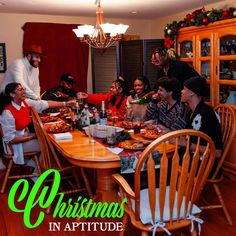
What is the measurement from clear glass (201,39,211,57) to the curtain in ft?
6.64

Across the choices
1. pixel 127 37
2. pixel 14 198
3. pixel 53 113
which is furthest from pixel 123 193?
pixel 127 37

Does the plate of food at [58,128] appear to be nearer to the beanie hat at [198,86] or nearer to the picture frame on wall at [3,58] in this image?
the beanie hat at [198,86]

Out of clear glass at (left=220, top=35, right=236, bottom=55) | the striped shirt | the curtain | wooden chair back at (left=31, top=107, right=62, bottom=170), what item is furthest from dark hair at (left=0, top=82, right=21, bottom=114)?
clear glass at (left=220, top=35, right=236, bottom=55)

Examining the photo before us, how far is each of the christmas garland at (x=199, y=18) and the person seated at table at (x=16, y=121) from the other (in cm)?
222

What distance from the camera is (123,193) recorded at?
1.98 metres

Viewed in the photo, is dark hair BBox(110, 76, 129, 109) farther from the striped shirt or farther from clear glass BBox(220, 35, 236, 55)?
clear glass BBox(220, 35, 236, 55)

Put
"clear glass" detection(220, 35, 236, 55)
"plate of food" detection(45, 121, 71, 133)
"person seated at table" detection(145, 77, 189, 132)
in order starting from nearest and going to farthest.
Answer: "plate of food" detection(45, 121, 71, 133), "person seated at table" detection(145, 77, 189, 132), "clear glass" detection(220, 35, 236, 55)

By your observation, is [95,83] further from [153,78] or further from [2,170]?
[2,170]

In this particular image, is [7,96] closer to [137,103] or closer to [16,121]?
[16,121]

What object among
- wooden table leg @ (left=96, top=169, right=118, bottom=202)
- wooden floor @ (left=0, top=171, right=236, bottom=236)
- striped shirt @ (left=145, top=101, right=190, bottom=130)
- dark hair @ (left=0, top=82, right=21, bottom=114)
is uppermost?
dark hair @ (left=0, top=82, right=21, bottom=114)

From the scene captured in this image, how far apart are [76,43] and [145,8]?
4.36 feet

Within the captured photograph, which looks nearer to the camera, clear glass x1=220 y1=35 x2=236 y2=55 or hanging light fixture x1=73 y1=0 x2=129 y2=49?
hanging light fixture x1=73 y1=0 x2=129 y2=49

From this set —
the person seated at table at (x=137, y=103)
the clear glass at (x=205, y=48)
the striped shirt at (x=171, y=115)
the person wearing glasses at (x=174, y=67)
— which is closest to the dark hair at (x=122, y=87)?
the person seated at table at (x=137, y=103)

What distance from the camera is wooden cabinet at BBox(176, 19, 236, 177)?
368 centimetres
